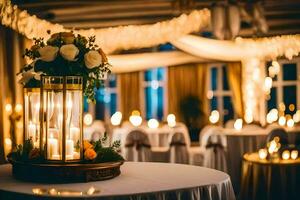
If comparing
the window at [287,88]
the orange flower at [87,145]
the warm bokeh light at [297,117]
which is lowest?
the warm bokeh light at [297,117]

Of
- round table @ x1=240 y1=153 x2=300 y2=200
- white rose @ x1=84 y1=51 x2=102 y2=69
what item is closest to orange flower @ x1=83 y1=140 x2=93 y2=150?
white rose @ x1=84 y1=51 x2=102 y2=69

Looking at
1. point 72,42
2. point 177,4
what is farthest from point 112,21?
point 72,42

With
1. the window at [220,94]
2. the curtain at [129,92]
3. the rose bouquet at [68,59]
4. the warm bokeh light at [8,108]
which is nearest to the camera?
the rose bouquet at [68,59]

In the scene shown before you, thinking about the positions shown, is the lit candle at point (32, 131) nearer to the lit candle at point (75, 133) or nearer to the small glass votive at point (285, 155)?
the lit candle at point (75, 133)

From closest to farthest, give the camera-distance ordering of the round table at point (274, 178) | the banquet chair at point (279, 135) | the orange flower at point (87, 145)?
1. the orange flower at point (87, 145)
2. the round table at point (274, 178)
3. the banquet chair at point (279, 135)

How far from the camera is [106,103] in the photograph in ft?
46.5

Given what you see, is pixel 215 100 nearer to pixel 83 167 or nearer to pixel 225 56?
pixel 225 56

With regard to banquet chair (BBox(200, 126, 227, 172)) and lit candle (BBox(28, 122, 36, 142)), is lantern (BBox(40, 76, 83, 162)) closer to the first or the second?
lit candle (BBox(28, 122, 36, 142))

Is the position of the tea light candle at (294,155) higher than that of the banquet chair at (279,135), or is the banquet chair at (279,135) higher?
the banquet chair at (279,135)

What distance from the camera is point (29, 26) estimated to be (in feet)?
32.7

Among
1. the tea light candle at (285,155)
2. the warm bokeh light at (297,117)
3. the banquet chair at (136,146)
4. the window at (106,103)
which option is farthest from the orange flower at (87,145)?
the window at (106,103)

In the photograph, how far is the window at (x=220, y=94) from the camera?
13.5 m

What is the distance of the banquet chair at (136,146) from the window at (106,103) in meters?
5.10

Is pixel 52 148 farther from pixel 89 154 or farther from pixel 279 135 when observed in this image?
pixel 279 135
